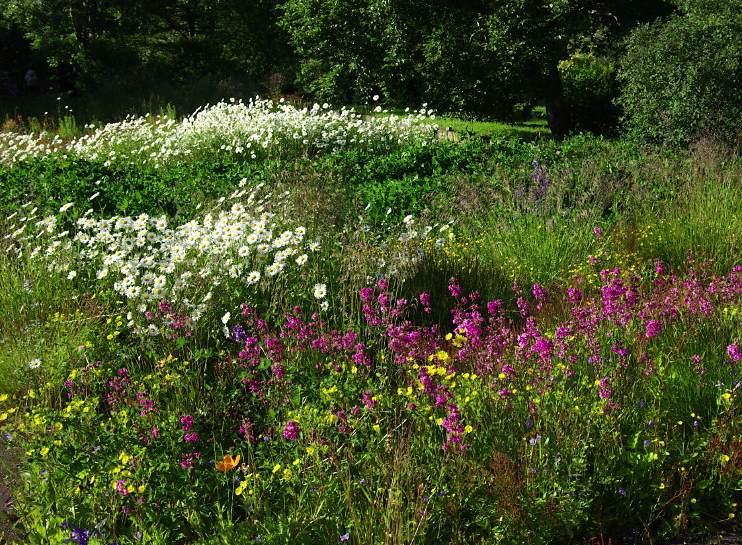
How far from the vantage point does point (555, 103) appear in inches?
530

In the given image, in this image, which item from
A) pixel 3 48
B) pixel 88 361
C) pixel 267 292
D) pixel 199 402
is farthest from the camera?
pixel 3 48

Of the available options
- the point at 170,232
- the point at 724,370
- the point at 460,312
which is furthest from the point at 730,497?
the point at 170,232

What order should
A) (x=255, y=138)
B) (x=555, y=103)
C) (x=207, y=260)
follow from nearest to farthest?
(x=207, y=260), (x=255, y=138), (x=555, y=103)

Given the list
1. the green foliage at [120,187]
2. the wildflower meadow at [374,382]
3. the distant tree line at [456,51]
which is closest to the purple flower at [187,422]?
the wildflower meadow at [374,382]

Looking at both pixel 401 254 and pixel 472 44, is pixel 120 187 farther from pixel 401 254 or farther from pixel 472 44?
pixel 472 44

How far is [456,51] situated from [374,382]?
1019 cm

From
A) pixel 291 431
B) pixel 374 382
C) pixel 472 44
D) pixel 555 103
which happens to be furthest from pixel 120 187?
pixel 555 103

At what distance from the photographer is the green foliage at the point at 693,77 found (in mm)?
8992

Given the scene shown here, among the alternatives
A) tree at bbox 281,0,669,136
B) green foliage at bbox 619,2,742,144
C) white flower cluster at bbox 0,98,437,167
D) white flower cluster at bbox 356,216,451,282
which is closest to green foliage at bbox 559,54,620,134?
tree at bbox 281,0,669,136

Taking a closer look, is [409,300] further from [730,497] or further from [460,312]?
[730,497]

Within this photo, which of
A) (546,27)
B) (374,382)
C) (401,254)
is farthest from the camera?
(546,27)

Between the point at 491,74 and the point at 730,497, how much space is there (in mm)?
10505

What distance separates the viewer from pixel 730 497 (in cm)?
274

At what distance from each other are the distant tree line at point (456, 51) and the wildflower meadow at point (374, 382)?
401cm
